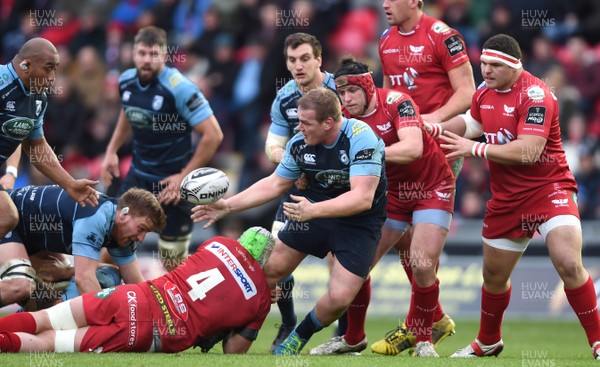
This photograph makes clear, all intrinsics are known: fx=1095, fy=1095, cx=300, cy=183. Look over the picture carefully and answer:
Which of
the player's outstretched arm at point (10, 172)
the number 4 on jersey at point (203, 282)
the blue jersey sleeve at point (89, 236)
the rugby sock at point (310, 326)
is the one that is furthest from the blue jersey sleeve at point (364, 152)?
the player's outstretched arm at point (10, 172)

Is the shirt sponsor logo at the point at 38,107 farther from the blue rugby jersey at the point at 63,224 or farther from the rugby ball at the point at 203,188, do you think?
the rugby ball at the point at 203,188

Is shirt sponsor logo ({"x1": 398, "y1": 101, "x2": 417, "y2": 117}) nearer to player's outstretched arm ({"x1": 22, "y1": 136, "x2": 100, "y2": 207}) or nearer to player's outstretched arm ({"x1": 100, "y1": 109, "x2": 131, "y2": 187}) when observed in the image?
player's outstretched arm ({"x1": 22, "y1": 136, "x2": 100, "y2": 207})

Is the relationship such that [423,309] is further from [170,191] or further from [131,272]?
[170,191]

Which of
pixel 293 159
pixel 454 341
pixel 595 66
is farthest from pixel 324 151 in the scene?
pixel 595 66

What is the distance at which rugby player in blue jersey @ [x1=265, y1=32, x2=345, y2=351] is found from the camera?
1060cm

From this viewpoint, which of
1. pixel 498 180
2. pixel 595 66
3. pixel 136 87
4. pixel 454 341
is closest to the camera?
pixel 498 180

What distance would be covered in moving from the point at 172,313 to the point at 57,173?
2043 mm

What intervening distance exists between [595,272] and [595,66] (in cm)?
384

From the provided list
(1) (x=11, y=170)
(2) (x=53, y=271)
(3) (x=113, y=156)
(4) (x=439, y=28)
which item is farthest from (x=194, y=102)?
(4) (x=439, y=28)

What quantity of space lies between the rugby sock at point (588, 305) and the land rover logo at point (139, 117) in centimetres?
493

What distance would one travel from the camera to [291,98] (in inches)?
425

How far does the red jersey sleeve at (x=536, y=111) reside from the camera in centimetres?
935

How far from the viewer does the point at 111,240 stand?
9.88 metres

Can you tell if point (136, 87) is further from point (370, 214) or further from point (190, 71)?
point (190, 71)
